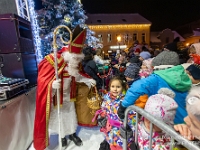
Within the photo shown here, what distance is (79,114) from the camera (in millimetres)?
3021

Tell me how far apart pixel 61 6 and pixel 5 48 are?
194 inches

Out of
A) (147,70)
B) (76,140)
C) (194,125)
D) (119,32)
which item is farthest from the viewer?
(119,32)

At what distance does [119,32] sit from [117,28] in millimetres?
698

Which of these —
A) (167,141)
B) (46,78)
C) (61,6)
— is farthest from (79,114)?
(61,6)

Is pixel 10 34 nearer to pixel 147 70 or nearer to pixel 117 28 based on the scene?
pixel 147 70

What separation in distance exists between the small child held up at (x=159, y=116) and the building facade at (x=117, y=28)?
848 inches

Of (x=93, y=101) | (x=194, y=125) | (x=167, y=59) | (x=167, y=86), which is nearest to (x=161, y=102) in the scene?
(x=194, y=125)

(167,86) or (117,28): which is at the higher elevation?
(117,28)

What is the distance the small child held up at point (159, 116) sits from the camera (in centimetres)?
121

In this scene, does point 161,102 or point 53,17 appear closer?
point 161,102

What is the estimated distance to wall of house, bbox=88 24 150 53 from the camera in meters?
22.6

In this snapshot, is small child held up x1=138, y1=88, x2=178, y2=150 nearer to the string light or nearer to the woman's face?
the woman's face

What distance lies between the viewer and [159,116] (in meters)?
1.20

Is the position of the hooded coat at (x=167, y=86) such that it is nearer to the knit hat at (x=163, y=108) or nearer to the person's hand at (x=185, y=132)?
the knit hat at (x=163, y=108)
